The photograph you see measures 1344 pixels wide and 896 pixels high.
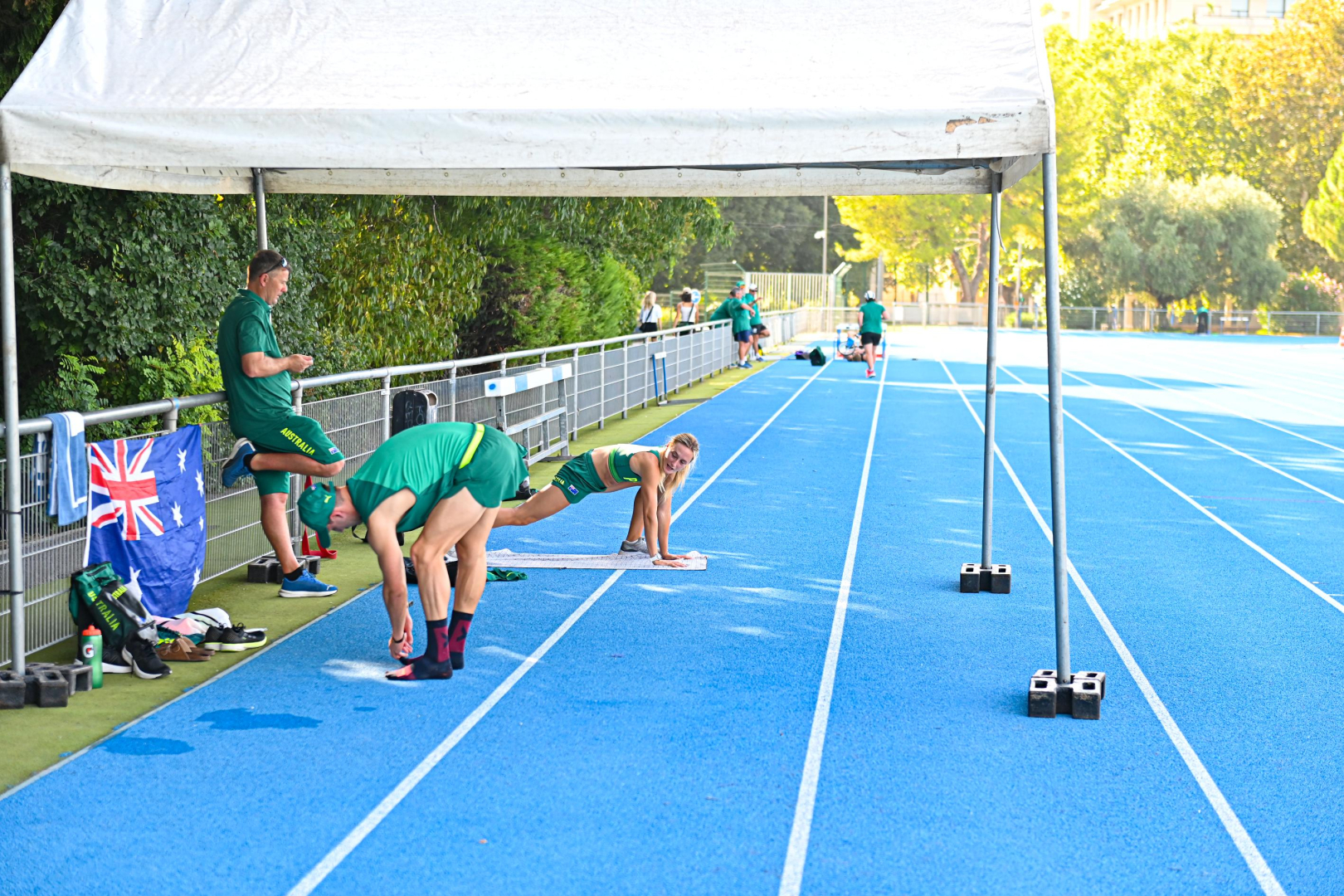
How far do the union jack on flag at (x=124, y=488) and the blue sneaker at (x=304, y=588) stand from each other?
1335mm

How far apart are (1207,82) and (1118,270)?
16683 mm

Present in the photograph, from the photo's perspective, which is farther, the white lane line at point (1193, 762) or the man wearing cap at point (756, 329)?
the man wearing cap at point (756, 329)

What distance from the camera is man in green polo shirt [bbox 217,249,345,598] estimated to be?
7.70 m

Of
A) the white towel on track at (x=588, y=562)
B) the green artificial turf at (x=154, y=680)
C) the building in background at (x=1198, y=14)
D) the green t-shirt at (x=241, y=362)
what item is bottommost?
the green artificial turf at (x=154, y=680)

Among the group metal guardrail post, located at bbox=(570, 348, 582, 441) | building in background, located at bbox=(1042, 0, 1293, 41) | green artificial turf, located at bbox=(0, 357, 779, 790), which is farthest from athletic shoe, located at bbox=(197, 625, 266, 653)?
building in background, located at bbox=(1042, 0, 1293, 41)

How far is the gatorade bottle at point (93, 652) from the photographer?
646 cm

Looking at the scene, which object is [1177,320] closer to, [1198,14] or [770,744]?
[1198,14]

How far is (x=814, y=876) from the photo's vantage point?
14.6 ft

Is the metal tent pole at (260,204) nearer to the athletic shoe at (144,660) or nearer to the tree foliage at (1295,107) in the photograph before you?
the athletic shoe at (144,660)

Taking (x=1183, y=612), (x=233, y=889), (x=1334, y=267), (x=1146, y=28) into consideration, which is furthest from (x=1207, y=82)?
(x=233, y=889)

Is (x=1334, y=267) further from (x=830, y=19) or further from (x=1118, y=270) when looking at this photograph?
(x=830, y=19)

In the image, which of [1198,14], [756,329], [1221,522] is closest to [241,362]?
[1221,522]

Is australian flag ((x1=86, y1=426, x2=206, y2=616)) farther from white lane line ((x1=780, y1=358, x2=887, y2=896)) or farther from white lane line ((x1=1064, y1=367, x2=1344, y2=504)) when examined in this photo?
white lane line ((x1=1064, y1=367, x2=1344, y2=504))

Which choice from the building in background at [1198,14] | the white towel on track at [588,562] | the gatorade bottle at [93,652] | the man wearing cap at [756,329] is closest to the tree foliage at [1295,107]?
the building in background at [1198,14]
